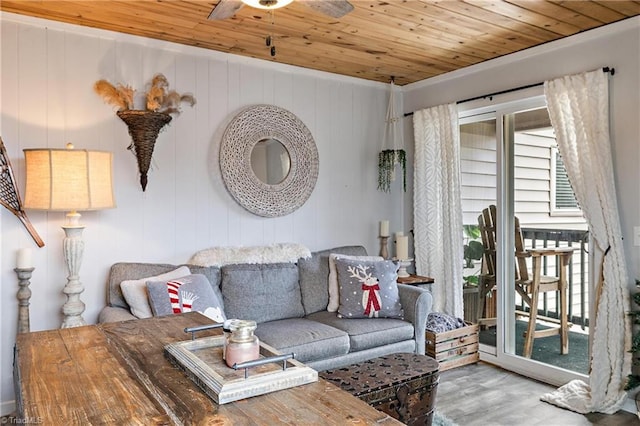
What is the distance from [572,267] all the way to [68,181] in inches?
135

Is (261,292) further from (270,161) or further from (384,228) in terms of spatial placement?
(384,228)

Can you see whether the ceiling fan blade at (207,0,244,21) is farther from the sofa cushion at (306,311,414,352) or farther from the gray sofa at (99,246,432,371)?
the sofa cushion at (306,311,414,352)

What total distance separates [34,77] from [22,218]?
2.89ft

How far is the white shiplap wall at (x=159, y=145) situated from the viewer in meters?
2.89

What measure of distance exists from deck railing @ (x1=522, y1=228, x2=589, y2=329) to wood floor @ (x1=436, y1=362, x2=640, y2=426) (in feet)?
1.84

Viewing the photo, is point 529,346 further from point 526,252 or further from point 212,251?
point 212,251

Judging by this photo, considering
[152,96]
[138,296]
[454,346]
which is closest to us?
[138,296]

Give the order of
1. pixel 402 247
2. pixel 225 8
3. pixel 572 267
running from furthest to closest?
pixel 402 247 < pixel 572 267 < pixel 225 8

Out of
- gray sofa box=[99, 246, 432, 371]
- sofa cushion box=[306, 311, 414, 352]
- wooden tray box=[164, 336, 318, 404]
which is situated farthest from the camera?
sofa cushion box=[306, 311, 414, 352]

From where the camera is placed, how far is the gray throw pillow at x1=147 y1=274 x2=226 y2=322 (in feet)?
9.12

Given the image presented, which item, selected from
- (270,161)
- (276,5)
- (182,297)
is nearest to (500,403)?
(182,297)

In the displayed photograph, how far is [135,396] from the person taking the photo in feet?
3.99

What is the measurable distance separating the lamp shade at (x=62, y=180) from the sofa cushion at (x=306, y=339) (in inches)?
52.1

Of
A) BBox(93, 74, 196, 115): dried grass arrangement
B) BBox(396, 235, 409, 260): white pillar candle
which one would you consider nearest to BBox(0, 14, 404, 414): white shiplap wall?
BBox(93, 74, 196, 115): dried grass arrangement
